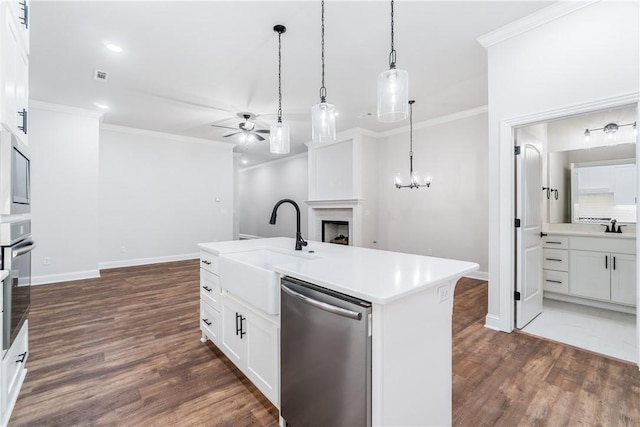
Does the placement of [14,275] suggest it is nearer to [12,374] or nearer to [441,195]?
[12,374]

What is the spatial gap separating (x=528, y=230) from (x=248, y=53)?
11.5 ft

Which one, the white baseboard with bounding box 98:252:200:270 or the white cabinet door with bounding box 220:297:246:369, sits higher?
the white cabinet door with bounding box 220:297:246:369

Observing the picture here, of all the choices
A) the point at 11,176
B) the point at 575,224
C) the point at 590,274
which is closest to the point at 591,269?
the point at 590,274

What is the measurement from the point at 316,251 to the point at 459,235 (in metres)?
3.71

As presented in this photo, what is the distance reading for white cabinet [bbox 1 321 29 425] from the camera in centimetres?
150

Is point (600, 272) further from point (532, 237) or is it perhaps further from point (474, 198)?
point (474, 198)

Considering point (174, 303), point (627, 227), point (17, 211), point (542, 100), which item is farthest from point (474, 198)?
point (17, 211)

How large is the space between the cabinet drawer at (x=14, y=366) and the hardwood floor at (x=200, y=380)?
0.42 ft

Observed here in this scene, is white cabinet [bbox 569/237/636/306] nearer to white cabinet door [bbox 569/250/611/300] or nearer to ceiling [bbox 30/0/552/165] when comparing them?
white cabinet door [bbox 569/250/611/300]

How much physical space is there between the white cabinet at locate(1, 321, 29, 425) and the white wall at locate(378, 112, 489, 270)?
5385 mm

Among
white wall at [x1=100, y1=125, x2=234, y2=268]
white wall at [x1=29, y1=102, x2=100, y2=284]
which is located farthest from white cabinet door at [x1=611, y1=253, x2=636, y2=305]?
white wall at [x1=29, y1=102, x2=100, y2=284]

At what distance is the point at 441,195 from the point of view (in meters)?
5.29

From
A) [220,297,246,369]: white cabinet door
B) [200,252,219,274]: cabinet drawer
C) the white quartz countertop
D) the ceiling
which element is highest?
the ceiling

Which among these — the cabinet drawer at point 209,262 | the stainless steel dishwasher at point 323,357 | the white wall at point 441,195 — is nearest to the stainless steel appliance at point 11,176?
the cabinet drawer at point 209,262
